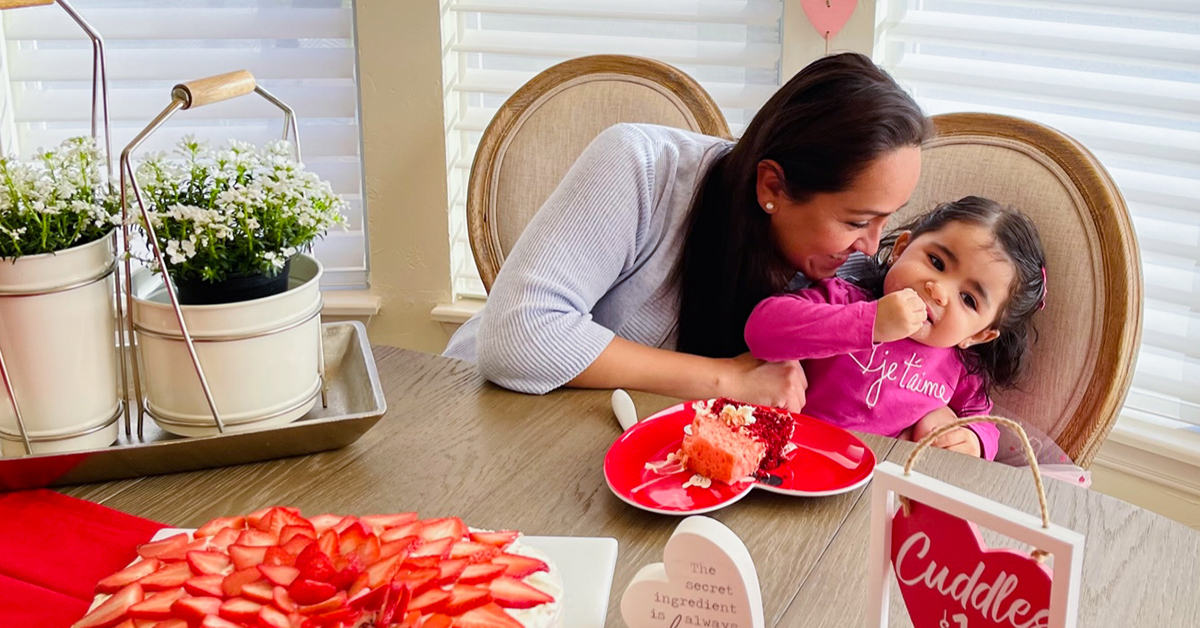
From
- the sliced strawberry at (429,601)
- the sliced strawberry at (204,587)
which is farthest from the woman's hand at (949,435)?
the sliced strawberry at (204,587)

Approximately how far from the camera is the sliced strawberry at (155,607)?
2.52ft

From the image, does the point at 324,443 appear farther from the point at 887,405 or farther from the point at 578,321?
the point at 887,405

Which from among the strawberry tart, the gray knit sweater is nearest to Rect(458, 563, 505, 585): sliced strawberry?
the strawberry tart

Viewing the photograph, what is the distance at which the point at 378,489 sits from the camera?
1.12 meters

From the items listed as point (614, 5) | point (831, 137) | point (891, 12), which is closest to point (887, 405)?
point (831, 137)

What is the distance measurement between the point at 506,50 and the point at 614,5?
273mm

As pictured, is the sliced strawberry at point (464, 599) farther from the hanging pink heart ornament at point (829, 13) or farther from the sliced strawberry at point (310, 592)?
the hanging pink heart ornament at point (829, 13)

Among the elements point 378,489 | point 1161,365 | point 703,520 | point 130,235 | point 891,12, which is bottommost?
point 1161,365

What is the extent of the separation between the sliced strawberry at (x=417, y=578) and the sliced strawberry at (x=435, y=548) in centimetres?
4

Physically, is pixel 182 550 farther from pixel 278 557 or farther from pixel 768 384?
pixel 768 384

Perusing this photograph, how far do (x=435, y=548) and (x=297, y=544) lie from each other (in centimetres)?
11

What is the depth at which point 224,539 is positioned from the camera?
871 mm

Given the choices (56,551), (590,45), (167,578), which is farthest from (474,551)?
(590,45)

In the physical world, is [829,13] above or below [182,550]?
above
